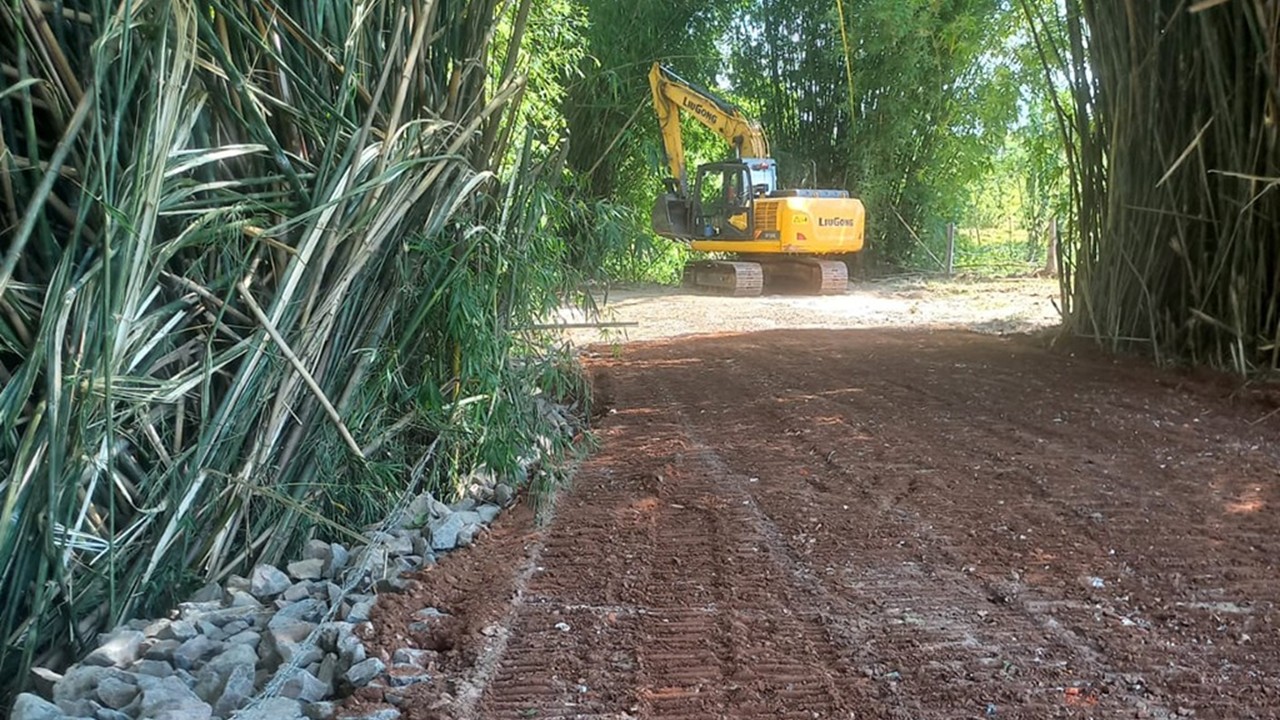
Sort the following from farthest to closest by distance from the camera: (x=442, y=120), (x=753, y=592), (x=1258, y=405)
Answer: (x=1258, y=405), (x=442, y=120), (x=753, y=592)

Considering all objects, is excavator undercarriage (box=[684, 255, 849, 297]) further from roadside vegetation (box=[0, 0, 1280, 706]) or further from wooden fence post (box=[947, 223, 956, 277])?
roadside vegetation (box=[0, 0, 1280, 706])

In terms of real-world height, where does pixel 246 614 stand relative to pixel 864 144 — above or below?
below

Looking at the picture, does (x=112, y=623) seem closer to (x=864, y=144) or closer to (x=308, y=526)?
(x=308, y=526)

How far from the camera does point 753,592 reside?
275 cm

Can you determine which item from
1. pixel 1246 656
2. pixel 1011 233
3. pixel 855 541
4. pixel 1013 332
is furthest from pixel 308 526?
pixel 1011 233

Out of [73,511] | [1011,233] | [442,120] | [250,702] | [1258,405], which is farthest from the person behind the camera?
[1011,233]

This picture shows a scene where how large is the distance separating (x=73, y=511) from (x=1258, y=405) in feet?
16.3

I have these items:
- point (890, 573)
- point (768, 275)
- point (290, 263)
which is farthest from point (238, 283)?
point (768, 275)

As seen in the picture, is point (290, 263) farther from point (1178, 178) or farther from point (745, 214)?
point (745, 214)

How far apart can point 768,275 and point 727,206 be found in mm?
1615

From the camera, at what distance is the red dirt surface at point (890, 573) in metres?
2.19

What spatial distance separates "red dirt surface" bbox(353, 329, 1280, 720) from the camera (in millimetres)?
2186

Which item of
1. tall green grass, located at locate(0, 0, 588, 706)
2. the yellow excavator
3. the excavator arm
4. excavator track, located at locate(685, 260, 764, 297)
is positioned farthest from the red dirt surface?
the excavator arm

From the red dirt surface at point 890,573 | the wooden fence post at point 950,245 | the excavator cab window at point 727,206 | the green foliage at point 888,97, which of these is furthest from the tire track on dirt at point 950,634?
the wooden fence post at point 950,245
